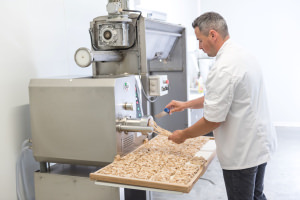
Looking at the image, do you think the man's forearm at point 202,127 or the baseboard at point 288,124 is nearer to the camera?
the man's forearm at point 202,127

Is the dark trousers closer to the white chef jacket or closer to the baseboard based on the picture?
the white chef jacket

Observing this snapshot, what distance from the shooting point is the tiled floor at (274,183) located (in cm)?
299

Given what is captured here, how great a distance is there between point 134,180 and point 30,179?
1021 mm

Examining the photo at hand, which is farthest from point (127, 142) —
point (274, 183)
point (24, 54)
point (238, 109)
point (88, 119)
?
point (274, 183)

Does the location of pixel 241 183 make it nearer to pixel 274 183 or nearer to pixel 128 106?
pixel 128 106

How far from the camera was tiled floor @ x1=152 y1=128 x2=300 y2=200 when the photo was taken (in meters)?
2.99

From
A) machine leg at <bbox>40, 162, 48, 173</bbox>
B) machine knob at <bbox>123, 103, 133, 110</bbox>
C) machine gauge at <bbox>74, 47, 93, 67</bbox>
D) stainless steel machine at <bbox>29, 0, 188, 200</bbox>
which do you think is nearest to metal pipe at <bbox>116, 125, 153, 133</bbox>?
stainless steel machine at <bbox>29, 0, 188, 200</bbox>

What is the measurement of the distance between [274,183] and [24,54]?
273 cm

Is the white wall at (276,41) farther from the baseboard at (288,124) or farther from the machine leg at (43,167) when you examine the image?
the machine leg at (43,167)

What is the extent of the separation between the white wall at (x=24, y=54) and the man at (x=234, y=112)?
42.0 inches

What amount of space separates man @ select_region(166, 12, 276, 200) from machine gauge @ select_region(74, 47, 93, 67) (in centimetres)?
68

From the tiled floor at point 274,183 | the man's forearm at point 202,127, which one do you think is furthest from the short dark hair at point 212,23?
the tiled floor at point 274,183

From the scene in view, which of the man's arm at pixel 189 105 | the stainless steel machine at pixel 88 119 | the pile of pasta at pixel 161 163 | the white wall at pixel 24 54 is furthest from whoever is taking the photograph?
the man's arm at pixel 189 105

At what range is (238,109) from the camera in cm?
164
